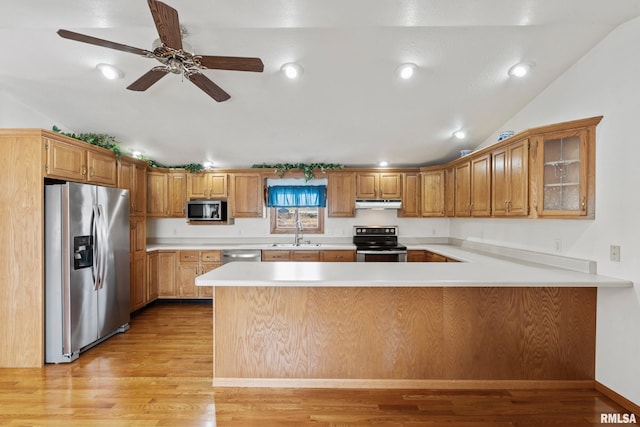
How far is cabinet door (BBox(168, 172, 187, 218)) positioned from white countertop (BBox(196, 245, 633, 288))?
279 centimetres

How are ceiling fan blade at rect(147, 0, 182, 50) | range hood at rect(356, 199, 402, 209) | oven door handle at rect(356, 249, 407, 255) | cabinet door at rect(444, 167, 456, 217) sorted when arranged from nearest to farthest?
1. ceiling fan blade at rect(147, 0, 182, 50)
2. cabinet door at rect(444, 167, 456, 217)
3. oven door handle at rect(356, 249, 407, 255)
4. range hood at rect(356, 199, 402, 209)

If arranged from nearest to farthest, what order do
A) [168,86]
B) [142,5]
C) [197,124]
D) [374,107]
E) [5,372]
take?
1. [142,5]
2. [5,372]
3. [168,86]
4. [374,107]
5. [197,124]

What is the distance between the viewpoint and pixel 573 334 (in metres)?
2.33

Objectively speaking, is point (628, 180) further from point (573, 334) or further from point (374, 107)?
point (374, 107)

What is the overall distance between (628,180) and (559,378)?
160 centimetres

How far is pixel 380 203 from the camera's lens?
190 inches

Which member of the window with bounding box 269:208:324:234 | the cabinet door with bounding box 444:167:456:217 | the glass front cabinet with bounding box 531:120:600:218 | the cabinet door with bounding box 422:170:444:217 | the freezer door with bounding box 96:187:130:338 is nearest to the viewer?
the glass front cabinet with bounding box 531:120:600:218

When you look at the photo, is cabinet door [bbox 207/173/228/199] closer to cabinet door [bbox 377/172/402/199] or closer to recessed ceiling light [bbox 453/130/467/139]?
cabinet door [bbox 377/172/402/199]

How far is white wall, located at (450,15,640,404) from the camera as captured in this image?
2053 mm

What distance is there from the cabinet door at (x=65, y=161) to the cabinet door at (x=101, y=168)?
0.08 meters

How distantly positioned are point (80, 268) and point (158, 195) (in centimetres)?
221

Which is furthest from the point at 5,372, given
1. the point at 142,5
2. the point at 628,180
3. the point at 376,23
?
the point at 628,180

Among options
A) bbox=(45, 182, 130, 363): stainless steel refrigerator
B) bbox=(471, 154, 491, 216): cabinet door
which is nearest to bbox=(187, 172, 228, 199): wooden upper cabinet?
bbox=(45, 182, 130, 363): stainless steel refrigerator

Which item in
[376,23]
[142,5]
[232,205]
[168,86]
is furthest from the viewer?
[232,205]
